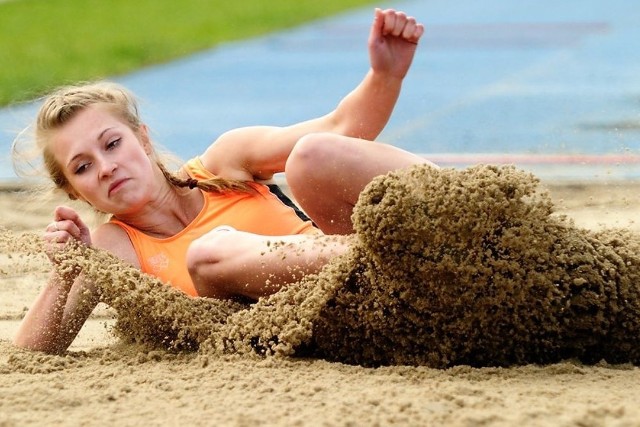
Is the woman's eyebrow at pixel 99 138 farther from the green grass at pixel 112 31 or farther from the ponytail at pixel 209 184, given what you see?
the green grass at pixel 112 31

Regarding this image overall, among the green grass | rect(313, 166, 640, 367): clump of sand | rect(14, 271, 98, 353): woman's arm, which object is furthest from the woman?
the green grass

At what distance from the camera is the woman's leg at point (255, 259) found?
2.84 metres

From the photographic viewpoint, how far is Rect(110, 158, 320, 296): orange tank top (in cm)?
321


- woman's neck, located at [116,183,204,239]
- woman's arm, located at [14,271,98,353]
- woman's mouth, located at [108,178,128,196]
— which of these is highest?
woman's mouth, located at [108,178,128,196]

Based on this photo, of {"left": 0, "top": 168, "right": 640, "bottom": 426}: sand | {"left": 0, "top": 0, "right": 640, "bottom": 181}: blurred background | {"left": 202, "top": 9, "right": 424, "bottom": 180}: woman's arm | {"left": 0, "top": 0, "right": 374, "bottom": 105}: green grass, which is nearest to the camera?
{"left": 0, "top": 168, "right": 640, "bottom": 426}: sand

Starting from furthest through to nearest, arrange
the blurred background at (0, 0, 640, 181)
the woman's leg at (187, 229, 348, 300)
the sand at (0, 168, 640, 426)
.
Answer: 1. the blurred background at (0, 0, 640, 181)
2. the woman's leg at (187, 229, 348, 300)
3. the sand at (0, 168, 640, 426)

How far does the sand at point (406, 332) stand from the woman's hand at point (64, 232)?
0.53 ft

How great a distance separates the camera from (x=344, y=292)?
8.86 ft

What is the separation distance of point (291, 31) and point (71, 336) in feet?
33.8

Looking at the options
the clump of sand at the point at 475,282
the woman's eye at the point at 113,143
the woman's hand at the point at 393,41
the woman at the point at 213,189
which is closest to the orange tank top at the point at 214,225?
the woman at the point at 213,189

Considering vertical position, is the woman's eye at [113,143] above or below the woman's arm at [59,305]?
above

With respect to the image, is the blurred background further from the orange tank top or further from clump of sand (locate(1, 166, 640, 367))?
clump of sand (locate(1, 166, 640, 367))

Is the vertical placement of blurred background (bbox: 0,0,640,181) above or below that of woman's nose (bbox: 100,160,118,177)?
Answer: above

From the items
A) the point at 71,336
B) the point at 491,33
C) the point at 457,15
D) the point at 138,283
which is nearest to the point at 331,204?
the point at 138,283
